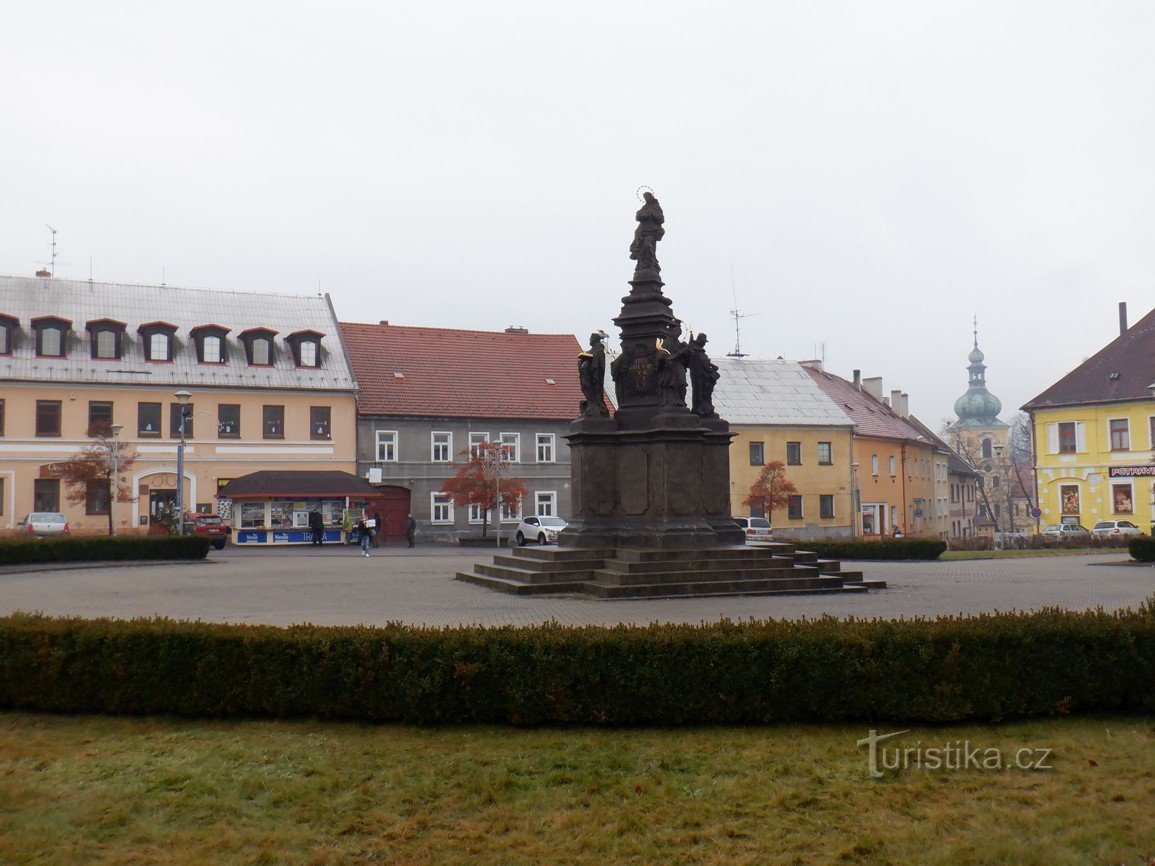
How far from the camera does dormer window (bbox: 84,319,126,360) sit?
1780 inches

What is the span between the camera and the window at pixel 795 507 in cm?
5516

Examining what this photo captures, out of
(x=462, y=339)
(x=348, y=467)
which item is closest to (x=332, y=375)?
(x=348, y=467)

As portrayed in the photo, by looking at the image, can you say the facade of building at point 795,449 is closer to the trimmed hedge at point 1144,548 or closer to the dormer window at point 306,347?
the dormer window at point 306,347

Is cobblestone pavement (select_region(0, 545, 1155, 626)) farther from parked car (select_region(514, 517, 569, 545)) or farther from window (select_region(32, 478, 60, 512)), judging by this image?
window (select_region(32, 478, 60, 512))

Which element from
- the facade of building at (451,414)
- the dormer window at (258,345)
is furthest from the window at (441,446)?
the dormer window at (258,345)

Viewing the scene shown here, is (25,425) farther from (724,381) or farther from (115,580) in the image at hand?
(724,381)

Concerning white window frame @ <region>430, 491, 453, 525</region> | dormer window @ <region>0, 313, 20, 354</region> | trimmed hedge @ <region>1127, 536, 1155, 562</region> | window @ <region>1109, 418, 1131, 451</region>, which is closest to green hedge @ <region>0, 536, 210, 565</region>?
white window frame @ <region>430, 491, 453, 525</region>

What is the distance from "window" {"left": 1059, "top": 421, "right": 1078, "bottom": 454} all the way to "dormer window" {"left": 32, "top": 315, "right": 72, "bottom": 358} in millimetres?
48120

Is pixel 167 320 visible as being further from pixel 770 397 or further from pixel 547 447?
pixel 770 397

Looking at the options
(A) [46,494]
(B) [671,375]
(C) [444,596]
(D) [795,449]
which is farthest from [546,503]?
(C) [444,596]

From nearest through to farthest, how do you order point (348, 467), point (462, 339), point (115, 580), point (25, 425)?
1. point (115, 580)
2. point (25, 425)
3. point (348, 467)
4. point (462, 339)

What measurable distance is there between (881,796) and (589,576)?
10671mm

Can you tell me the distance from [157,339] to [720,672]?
4350 cm

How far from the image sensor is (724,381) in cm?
5731
